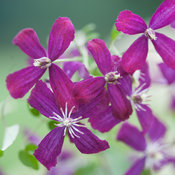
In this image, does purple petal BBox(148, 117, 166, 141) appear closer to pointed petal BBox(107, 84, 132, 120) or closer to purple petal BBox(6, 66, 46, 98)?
pointed petal BBox(107, 84, 132, 120)

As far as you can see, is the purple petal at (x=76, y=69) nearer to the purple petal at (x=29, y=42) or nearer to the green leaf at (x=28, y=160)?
the purple petal at (x=29, y=42)

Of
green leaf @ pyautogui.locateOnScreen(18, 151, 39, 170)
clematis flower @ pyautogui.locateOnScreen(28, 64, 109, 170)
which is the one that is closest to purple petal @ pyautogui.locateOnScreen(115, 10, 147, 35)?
clematis flower @ pyautogui.locateOnScreen(28, 64, 109, 170)

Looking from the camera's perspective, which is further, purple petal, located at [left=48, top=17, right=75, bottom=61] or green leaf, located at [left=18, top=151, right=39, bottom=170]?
green leaf, located at [left=18, top=151, right=39, bottom=170]

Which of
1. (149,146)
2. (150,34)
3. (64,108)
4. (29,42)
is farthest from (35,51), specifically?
(149,146)

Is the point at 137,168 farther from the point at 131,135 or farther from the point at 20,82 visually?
the point at 20,82

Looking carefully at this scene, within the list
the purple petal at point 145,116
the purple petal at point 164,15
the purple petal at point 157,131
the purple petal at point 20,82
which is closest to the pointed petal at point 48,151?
the purple petal at point 20,82

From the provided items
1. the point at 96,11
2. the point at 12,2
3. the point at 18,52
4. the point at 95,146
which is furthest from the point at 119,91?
the point at 12,2

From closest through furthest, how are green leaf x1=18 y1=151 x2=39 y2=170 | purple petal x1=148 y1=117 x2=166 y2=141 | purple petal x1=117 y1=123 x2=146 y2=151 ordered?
green leaf x1=18 y1=151 x2=39 y2=170, purple petal x1=117 y1=123 x2=146 y2=151, purple petal x1=148 y1=117 x2=166 y2=141
